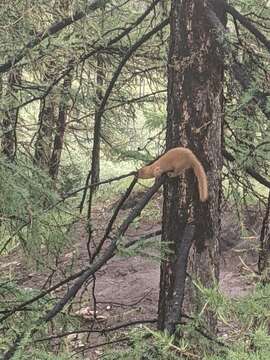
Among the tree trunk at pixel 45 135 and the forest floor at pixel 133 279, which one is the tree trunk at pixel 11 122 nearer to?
the tree trunk at pixel 45 135

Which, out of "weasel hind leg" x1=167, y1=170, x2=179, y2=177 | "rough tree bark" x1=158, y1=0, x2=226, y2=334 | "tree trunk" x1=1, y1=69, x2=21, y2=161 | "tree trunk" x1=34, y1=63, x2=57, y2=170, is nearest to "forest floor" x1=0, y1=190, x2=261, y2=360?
"tree trunk" x1=34, y1=63, x2=57, y2=170

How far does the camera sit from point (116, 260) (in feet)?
29.1

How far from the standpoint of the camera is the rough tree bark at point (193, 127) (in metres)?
2.76

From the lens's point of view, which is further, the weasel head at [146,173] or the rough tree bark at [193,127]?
the weasel head at [146,173]

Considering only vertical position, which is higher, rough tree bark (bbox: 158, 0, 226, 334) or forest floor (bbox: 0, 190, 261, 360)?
rough tree bark (bbox: 158, 0, 226, 334)

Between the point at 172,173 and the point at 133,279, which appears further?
the point at 133,279

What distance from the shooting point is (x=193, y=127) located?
2777 millimetres

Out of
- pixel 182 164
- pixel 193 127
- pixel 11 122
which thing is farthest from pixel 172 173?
pixel 11 122

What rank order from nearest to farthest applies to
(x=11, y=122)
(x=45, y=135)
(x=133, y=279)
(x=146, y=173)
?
(x=146, y=173) → (x=11, y=122) → (x=45, y=135) → (x=133, y=279)

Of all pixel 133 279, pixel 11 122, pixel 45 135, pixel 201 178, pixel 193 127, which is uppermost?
pixel 45 135

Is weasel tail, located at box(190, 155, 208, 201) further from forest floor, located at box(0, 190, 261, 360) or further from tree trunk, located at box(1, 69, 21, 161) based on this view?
forest floor, located at box(0, 190, 261, 360)

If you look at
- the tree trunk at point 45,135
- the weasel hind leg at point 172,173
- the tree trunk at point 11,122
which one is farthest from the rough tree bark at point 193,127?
the tree trunk at point 45,135

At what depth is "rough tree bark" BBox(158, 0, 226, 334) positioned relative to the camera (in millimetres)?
2760

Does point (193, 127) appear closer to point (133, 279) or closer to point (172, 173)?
point (172, 173)
